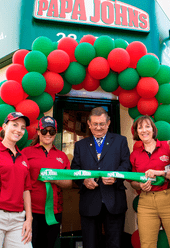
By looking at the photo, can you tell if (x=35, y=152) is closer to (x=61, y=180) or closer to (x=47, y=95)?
(x=61, y=180)

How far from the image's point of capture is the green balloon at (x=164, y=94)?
129 inches

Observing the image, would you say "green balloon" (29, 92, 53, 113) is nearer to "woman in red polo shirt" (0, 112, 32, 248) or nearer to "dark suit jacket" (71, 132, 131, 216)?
"dark suit jacket" (71, 132, 131, 216)

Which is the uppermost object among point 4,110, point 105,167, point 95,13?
point 95,13

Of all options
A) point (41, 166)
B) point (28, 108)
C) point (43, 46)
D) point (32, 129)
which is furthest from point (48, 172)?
point (43, 46)

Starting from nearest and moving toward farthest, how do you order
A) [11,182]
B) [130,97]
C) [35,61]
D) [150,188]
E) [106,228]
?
[11,182], [150,188], [106,228], [35,61], [130,97]

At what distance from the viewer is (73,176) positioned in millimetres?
2514

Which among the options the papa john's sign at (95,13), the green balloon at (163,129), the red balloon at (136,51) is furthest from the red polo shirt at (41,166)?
the papa john's sign at (95,13)

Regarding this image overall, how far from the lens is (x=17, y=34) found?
195 inches

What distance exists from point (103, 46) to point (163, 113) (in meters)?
1.35

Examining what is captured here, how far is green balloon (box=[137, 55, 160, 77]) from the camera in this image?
3.19 m

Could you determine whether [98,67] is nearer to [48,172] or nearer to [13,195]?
[48,172]

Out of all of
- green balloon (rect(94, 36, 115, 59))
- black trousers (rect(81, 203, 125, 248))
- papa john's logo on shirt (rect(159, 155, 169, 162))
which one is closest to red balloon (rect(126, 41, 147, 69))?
green balloon (rect(94, 36, 115, 59))

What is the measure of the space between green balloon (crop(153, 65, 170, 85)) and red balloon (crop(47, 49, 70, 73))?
1.40 meters

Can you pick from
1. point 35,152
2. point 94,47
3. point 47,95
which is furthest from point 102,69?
point 35,152
